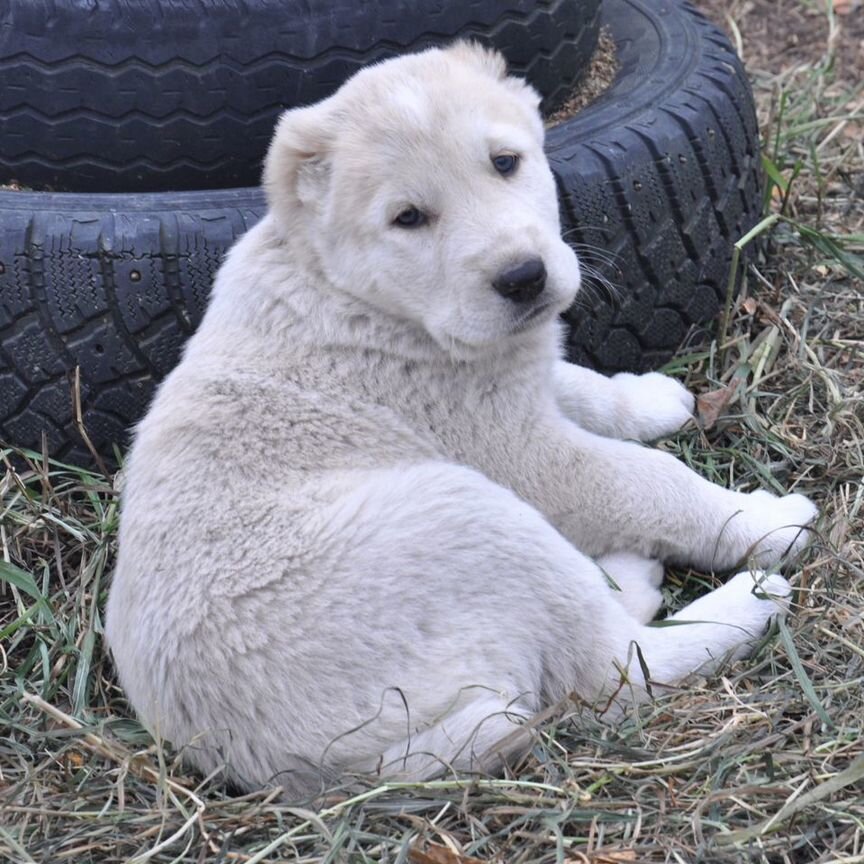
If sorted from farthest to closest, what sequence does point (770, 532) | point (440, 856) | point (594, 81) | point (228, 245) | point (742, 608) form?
point (594, 81) → point (228, 245) → point (770, 532) → point (742, 608) → point (440, 856)

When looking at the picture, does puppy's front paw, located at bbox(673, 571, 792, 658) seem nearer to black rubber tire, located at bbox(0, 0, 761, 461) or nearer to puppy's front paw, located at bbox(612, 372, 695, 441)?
puppy's front paw, located at bbox(612, 372, 695, 441)

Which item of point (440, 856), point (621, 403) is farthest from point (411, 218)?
point (440, 856)

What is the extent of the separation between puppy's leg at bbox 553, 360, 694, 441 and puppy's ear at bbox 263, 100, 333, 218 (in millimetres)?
1241

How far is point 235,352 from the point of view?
4.46 meters

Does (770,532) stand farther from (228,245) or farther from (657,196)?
(228,245)

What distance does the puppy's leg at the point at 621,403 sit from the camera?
5.13m

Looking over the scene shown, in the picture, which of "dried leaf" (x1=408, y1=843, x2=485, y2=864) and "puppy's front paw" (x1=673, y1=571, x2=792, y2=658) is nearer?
"dried leaf" (x1=408, y1=843, x2=485, y2=864)

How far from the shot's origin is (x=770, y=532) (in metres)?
4.62

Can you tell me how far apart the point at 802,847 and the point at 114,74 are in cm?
377

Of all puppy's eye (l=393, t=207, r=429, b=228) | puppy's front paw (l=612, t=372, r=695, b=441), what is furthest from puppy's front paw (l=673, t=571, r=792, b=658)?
puppy's eye (l=393, t=207, r=429, b=228)

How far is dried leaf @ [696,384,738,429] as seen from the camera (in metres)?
5.39

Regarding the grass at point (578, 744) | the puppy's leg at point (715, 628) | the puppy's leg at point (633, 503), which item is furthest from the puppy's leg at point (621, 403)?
the puppy's leg at point (715, 628)

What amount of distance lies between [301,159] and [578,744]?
83.9 inches

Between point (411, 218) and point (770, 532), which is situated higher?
point (411, 218)
